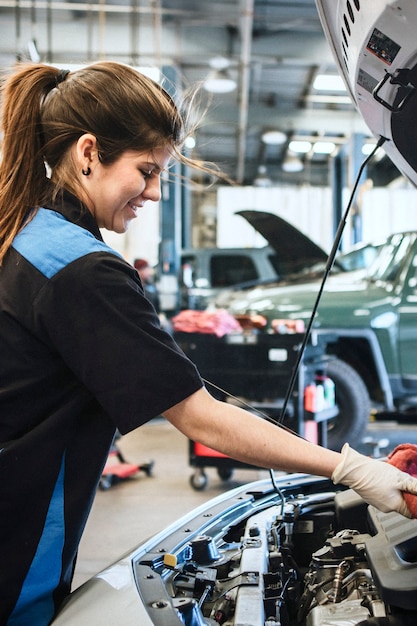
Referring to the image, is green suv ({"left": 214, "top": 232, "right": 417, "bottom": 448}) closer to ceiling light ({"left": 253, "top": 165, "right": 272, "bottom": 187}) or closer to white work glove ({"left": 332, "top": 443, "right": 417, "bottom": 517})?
white work glove ({"left": 332, "top": 443, "right": 417, "bottom": 517})

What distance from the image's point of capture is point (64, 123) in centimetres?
125

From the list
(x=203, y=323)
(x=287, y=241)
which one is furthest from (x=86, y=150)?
(x=287, y=241)

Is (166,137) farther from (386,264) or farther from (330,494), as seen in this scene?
(386,264)

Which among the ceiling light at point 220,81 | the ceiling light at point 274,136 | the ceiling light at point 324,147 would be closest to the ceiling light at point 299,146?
the ceiling light at point 324,147

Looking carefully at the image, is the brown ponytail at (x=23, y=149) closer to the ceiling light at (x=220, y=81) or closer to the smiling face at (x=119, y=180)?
the smiling face at (x=119, y=180)

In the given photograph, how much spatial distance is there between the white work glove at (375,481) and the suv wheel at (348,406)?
429 centimetres

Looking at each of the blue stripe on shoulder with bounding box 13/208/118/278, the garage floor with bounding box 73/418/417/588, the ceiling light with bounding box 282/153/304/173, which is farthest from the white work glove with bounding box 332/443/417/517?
the ceiling light with bounding box 282/153/304/173

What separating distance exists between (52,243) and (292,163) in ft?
60.6

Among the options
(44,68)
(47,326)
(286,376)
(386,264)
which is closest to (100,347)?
(47,326)

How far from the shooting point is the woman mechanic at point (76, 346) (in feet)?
3.60

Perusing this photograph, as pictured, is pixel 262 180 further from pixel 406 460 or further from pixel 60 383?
pixel 60 383

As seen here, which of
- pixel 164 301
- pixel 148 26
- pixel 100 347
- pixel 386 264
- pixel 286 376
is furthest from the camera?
pixel 148 26

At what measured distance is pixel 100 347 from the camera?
109 cm

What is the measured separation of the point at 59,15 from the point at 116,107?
31.2 ft
